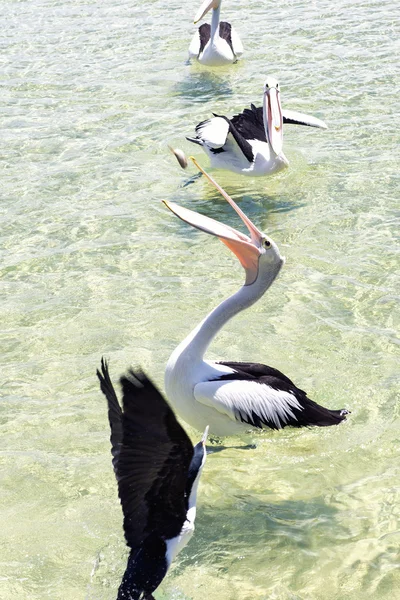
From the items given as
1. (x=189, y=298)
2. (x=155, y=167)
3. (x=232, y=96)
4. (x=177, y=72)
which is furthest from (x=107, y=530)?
(x=177, y=72)

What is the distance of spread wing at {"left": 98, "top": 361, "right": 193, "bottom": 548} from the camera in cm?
229

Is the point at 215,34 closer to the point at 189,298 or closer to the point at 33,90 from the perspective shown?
the point at 33,90

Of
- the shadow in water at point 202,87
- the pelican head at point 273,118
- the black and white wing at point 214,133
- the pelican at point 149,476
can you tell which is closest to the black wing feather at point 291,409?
the pelican at point 149,476

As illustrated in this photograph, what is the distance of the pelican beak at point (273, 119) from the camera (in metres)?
6.34

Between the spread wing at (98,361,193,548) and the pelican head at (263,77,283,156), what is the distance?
405 cm

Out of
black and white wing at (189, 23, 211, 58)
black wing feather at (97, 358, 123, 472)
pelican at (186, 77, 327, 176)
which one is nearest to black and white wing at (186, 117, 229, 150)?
pelican at (186, 77, 327, 176)

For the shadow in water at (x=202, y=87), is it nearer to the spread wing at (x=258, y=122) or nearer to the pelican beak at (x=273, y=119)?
the spread wing at (x=258, y=122)

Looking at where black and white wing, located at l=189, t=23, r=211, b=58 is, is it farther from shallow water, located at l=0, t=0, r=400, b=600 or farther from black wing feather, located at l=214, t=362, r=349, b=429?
black wing feather, located at l=214, t=362, r=349, b=429

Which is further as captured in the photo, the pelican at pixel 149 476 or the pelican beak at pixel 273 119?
the pelican beak at pixel 273 119

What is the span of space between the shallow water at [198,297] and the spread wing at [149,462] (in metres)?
0.51

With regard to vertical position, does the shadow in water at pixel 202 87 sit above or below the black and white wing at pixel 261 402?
below

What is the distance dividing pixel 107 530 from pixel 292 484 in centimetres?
78

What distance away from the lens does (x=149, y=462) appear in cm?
242

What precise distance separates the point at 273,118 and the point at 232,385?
333 cm
